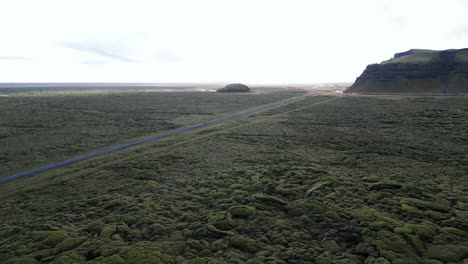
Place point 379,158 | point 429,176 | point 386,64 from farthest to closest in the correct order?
point 386,64
point 379,158
point 429,176

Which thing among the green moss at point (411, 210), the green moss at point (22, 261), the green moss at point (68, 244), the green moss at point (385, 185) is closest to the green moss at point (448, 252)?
the green moss at point (411, 210)

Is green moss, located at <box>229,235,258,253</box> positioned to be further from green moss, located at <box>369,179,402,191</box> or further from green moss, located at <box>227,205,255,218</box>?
green moss, located at <box>369,179,402,191</box>

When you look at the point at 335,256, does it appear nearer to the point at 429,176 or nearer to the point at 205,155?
the point at 429,176

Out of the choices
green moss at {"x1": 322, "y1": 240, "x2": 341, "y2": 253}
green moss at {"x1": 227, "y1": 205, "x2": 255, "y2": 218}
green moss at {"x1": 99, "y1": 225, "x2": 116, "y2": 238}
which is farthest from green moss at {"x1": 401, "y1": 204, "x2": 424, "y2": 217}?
green moss at {"x1": 99, "y1": 225, "x2": 116, "y2": 238}

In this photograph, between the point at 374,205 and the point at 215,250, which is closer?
the point at 215,250

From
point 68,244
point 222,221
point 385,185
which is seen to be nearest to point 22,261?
point 68,244

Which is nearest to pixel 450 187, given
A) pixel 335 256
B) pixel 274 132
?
pixel 335 256
